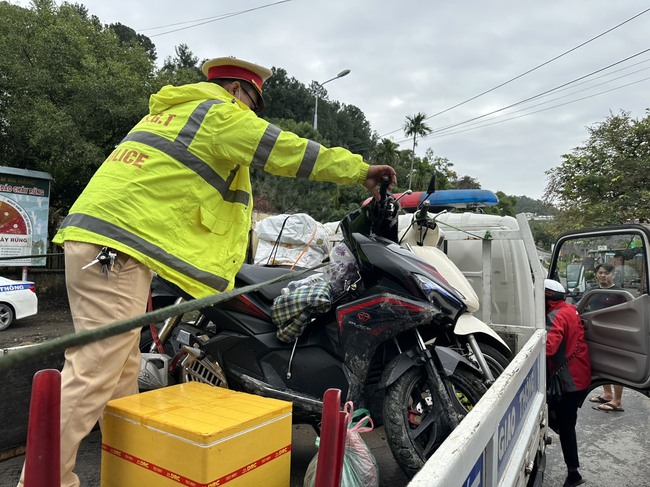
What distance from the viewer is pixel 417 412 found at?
7.50ft

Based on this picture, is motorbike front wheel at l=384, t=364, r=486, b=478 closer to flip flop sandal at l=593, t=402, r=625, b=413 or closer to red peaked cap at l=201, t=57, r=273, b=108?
red peaked cap at l=201, t=57, r=273, b=108

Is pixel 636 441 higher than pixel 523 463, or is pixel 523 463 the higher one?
pixel 523 463

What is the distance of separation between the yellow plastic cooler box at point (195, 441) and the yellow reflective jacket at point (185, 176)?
20.9 inches

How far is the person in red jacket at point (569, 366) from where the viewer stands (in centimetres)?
Result: 323

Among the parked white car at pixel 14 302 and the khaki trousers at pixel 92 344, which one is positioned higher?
the khaki trousers at pixel 92 344

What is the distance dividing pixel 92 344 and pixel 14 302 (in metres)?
8.43

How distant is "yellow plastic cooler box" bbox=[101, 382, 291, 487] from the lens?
4.72 feet

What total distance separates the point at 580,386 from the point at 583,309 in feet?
1.94

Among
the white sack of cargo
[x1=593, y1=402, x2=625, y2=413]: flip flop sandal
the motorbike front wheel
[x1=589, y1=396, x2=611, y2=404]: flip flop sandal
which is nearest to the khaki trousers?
the motorbike front wheel

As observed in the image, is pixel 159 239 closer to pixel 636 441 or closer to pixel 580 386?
pixel 580 386

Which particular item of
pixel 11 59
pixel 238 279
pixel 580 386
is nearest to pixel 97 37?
pixel 11 59

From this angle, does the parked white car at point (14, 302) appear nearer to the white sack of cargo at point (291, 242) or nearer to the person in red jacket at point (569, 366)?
the white sack of cargo at point (291, 242)

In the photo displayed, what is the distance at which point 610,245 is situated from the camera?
3473mm

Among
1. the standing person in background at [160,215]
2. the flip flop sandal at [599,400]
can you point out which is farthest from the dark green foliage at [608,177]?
the standing person in background at [160,215]
